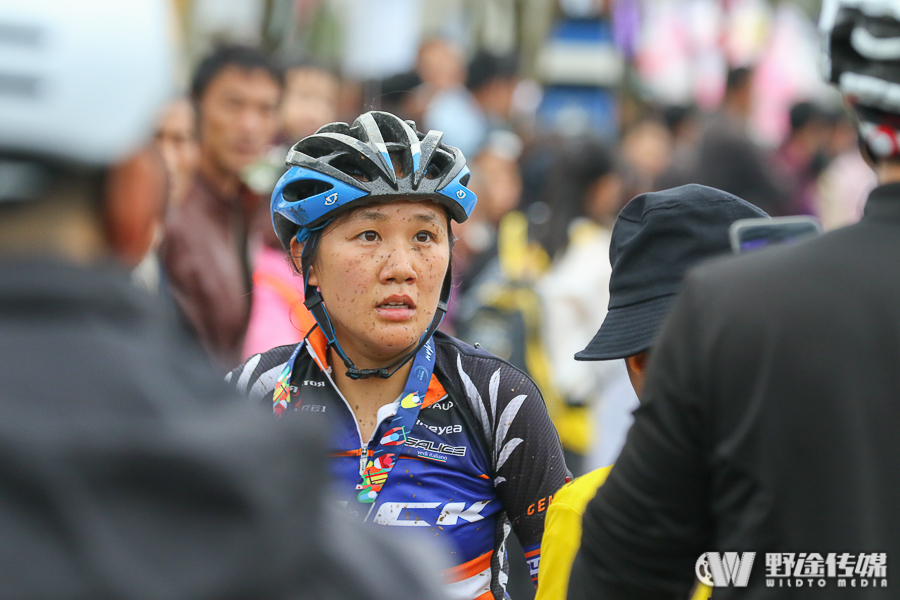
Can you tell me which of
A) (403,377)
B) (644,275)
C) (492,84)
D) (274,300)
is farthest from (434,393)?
(492,84)

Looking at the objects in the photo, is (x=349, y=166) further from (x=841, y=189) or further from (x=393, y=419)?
(x=841, y=189)

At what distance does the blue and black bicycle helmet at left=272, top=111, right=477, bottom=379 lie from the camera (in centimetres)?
304

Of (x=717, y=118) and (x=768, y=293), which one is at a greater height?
(x=768, y=293)

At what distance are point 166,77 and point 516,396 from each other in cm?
184

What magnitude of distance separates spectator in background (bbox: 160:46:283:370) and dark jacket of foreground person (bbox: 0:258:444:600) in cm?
324

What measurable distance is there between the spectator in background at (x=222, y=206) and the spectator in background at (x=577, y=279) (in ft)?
6.86

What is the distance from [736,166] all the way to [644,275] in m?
6.87

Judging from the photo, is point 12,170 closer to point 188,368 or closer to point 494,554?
point 188,368

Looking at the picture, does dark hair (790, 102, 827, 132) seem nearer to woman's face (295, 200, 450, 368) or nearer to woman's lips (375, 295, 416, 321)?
woman's face (295, 200, 450, 368)

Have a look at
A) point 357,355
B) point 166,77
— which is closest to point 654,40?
point 357,355

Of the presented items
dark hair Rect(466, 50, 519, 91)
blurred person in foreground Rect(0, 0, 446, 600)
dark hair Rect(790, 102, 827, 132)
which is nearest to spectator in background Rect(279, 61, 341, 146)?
dark hair Rect(466, 50, 519, 91)

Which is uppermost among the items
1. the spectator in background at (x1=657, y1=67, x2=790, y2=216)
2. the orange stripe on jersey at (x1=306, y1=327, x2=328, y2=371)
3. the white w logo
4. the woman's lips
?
the woman's lips

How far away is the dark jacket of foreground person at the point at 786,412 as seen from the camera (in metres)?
1.73

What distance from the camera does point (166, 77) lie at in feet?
4.49
